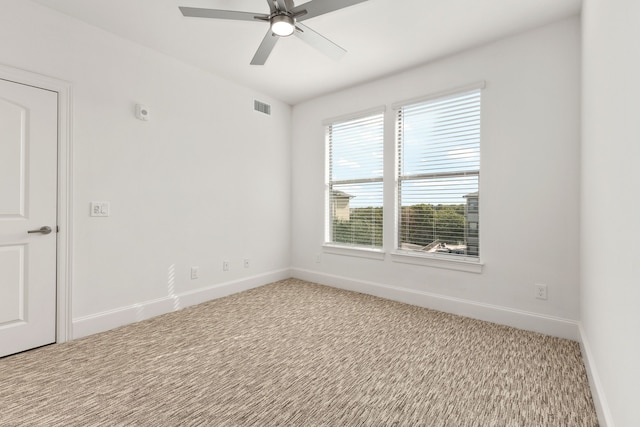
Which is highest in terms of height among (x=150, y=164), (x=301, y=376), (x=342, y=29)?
(x=342, y=29)

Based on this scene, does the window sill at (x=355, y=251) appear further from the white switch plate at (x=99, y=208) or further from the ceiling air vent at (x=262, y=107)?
the white switch plate at (x=99, y=208)

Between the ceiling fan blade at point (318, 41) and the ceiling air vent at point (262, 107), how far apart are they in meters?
1.86

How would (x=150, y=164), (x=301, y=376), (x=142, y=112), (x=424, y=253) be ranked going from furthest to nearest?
(x=424, y=253) → (x=150, y=164) → (x=142, y=112) → (x=301, y=376)

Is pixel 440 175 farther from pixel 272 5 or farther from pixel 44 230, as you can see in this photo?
pixel 44 230

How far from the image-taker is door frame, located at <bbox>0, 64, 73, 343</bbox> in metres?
2.56

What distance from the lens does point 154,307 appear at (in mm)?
3180

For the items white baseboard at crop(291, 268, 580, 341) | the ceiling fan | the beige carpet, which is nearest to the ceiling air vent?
the ceiling fan

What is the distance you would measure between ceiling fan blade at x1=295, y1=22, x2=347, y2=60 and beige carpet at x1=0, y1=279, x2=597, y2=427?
256cm

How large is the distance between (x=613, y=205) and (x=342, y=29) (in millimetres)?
2476

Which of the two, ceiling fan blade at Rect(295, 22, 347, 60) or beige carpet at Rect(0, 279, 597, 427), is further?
ceiling fan blade at Rect(295, 22, 347, 60)

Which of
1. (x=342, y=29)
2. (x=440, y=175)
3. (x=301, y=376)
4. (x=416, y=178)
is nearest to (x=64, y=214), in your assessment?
(x=301, y=376)

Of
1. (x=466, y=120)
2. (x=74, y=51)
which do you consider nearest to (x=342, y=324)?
(x=466, y=120)

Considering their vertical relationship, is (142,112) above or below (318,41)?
below

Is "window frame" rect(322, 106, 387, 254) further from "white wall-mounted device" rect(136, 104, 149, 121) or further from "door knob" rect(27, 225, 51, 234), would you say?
"door knob" rect(27, 225, 51, 234)
